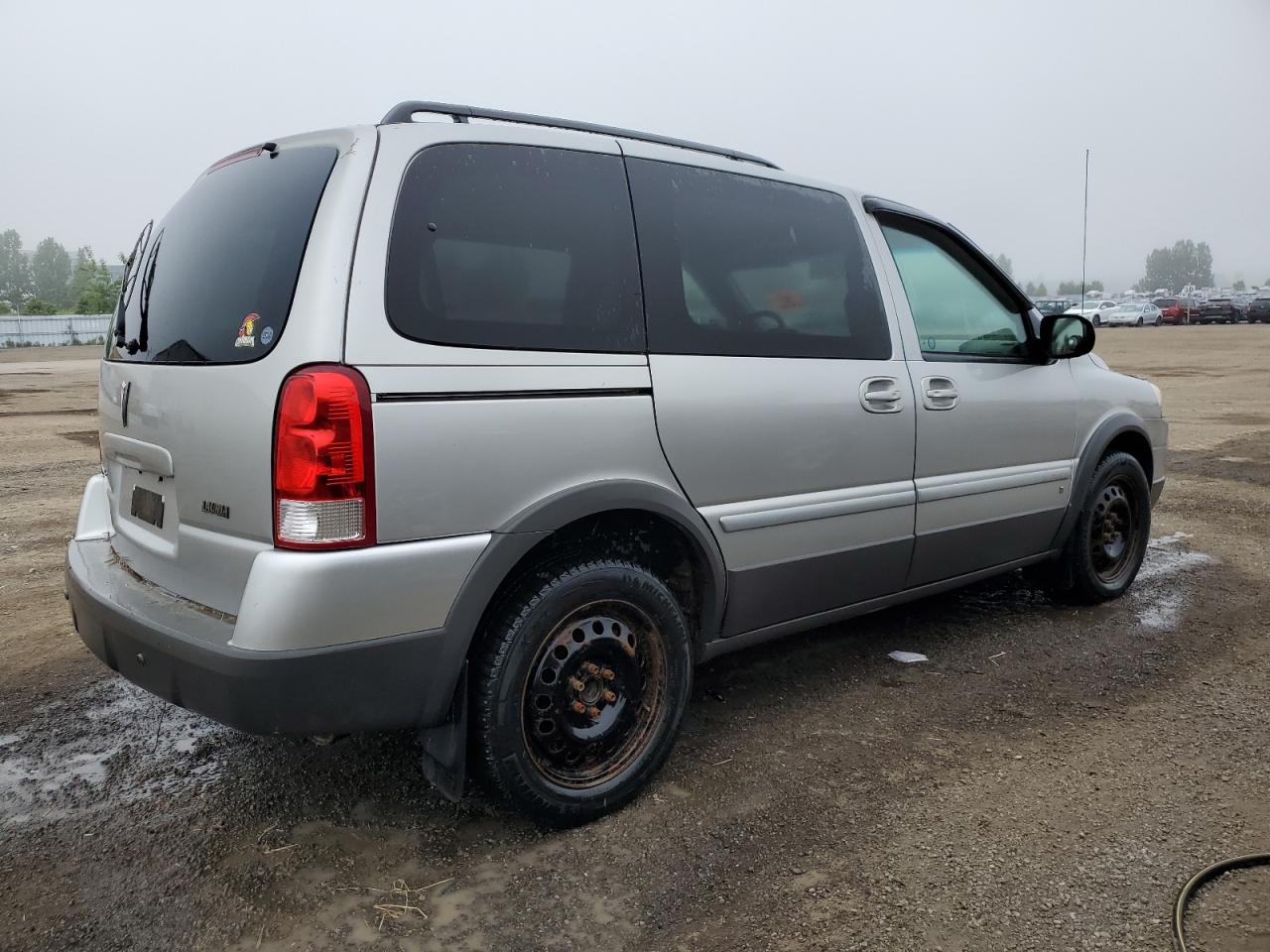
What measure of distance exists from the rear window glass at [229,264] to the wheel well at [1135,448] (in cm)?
380

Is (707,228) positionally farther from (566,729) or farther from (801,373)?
(566,729)

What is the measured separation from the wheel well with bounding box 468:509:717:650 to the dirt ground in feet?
1.81

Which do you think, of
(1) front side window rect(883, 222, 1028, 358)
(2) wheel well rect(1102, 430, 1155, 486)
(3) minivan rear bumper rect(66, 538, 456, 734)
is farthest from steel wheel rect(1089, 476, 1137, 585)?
(3) minivan rear bumper rect(66, 538, 456, 734)

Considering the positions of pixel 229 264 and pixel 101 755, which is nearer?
pixel 229 264

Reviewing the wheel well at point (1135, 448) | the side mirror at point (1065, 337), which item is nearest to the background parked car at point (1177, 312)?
the wheel well at point (1135, 448)

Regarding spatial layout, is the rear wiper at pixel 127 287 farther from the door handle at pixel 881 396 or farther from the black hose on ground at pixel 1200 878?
the black hose on ground at pixel 1200 878

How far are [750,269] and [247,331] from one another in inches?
63.0

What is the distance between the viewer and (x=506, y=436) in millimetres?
2447

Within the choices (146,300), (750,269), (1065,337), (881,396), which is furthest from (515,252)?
(1065,337)

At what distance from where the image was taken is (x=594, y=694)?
108 inches

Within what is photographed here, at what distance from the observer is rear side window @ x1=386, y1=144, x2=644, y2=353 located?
2.41 meters

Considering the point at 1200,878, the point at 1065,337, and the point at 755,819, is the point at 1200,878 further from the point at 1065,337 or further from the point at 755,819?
the point at 1065,337

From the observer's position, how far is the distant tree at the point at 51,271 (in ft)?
492

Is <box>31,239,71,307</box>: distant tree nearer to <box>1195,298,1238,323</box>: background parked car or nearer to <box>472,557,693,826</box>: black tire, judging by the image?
<box>1195,298,1238,323</box>: background parked car
